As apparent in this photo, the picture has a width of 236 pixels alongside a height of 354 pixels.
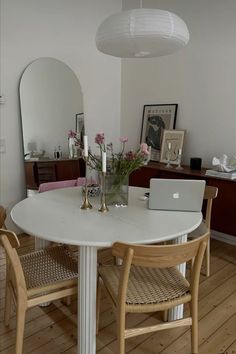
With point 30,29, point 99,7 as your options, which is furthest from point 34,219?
point 99,7

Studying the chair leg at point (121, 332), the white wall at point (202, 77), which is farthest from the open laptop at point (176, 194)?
the white wall at point (202, 77)

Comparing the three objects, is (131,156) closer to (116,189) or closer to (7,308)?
(116,189)

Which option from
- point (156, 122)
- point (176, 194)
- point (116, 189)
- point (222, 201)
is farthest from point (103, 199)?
point (156, 122)

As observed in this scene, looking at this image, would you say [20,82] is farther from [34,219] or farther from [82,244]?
[82,244]

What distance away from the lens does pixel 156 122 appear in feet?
12.7

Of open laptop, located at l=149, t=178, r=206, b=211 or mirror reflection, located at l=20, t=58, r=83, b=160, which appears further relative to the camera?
mirror reflection, located at l=20, t=58, r=83, b=160

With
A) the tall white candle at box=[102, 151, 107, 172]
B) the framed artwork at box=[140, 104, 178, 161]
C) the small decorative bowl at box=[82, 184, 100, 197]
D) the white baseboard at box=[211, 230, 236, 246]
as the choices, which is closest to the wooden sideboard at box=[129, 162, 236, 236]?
the white baseboard at box=[211, 230, 236, 246]

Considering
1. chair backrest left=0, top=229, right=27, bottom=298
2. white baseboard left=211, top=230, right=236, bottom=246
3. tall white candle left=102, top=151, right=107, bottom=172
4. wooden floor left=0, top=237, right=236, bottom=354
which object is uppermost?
tall white candle left=102, top=151, right=107, bottom=172

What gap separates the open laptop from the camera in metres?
1.89

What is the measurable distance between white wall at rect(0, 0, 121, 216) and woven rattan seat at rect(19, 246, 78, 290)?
1.60 m

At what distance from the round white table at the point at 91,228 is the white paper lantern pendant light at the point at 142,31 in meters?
1.00

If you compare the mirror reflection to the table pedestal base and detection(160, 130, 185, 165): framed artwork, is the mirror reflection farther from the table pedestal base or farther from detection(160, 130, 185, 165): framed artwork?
the table pedestal base

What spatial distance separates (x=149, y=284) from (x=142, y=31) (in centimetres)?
136

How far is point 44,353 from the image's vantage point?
1.78 m
